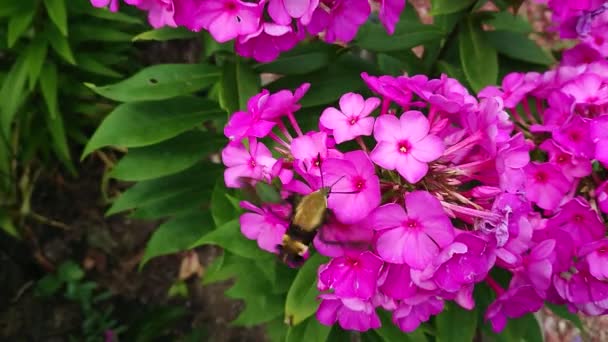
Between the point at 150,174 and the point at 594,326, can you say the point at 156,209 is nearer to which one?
the point at 150,174

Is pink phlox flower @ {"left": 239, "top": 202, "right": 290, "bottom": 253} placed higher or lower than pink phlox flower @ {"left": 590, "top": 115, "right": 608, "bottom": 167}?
lower

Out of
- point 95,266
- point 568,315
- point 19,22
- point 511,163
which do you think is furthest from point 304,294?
point 95,266

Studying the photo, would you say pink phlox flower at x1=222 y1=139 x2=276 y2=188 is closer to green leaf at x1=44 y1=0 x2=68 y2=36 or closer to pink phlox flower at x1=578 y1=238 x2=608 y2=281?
pink phlox flower at x1=578 y1=238 x2=608 y2=281

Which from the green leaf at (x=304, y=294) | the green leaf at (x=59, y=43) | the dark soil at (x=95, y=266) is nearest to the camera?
the green leaf at (x=304, y=294)

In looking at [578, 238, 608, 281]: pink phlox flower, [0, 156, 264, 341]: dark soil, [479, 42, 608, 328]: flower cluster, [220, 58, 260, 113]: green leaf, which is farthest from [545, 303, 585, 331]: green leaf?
[0, 156, 264, 341]: dark soil

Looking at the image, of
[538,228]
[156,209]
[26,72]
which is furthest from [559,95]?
[26,72]

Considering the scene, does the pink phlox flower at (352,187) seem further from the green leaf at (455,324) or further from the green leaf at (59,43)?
the green leaf at (59,43)

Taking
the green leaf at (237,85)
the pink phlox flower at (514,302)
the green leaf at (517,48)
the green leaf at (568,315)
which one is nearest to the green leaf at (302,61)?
the green leaf at (237,85)

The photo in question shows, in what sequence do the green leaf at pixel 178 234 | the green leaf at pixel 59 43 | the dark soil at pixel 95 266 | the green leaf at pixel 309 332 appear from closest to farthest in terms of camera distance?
the green leaf at pixel 309 332 < the green leaf at pixel 178 234 < the green leaf at pixel 59 43 < the dark soil at pixel 95 266
